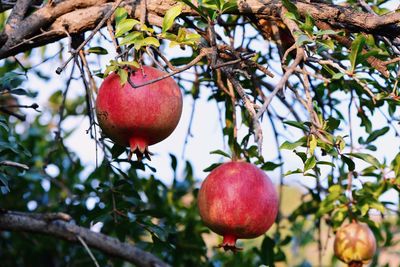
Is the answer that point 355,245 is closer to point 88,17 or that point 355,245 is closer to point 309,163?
point 309,163

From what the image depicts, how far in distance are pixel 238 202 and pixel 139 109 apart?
30 centimetres

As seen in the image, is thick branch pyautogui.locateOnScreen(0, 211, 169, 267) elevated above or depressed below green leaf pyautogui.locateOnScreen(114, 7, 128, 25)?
below

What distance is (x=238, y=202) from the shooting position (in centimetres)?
134

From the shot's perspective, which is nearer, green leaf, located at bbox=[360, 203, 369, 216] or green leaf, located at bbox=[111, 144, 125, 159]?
green leaf, located at bbox=[111, 144, 125, 159]

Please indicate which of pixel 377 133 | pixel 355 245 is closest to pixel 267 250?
pixel 355 245

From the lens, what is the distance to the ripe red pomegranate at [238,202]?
1.34 metres

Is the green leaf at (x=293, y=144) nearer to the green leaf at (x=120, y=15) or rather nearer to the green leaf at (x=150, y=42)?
the green leaf at (x=150, y=42)

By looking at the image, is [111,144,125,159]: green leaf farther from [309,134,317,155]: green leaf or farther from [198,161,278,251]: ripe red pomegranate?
[309,134,317,155]: green leaf

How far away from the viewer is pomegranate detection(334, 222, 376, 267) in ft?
6.38

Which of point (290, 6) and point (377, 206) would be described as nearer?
point (290, 6)

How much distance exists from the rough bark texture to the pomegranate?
753mm

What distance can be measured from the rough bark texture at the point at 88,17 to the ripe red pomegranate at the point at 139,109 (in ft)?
0.91

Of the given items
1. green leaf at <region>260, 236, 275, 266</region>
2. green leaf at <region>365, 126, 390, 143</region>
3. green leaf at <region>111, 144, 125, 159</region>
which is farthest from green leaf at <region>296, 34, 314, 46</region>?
green leaf at <region>260, 236, 275, 266</region>

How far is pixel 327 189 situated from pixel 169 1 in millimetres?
963
